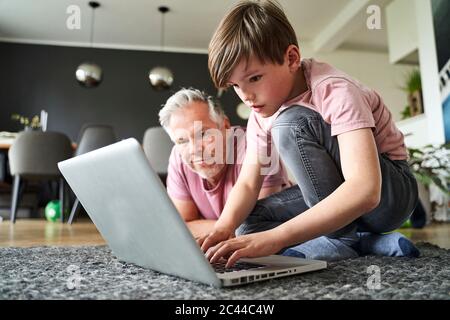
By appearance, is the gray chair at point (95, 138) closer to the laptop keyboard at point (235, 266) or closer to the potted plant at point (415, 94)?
the laptop keyboard at point (235, 266)

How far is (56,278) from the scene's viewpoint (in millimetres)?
674

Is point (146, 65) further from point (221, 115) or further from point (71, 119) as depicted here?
point (221, 115)

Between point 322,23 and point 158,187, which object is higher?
point 322,23

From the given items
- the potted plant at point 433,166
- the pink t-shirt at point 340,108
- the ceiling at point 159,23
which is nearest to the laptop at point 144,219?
the pink t-shirt at point 340,108

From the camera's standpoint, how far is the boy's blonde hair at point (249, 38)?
0.74 meters

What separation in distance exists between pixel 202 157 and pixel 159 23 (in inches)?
135

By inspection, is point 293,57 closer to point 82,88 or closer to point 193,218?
point 193,218

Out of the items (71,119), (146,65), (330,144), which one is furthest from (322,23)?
(330,144)

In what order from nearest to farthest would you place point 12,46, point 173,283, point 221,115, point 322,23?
point 173,283
point 221,115
point 322,23
point 12,46

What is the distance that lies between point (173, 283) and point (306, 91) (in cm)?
46

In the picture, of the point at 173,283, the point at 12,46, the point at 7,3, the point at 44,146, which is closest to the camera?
the point at 173,283

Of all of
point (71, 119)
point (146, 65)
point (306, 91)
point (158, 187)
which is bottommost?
point (158, 187)
